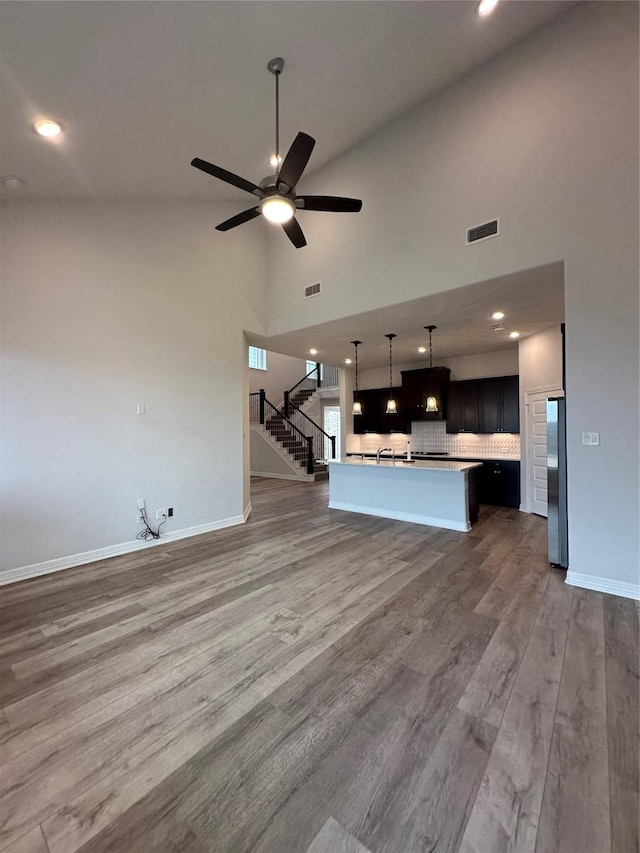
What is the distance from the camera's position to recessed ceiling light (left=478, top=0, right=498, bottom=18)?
306 cm

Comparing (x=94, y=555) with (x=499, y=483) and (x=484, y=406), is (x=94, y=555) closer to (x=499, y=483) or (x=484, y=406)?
(x=499, y=483)

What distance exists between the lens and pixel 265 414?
36.4 feet

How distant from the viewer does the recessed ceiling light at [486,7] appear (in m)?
3.06

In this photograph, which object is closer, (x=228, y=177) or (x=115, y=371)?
(x=228, y=177)

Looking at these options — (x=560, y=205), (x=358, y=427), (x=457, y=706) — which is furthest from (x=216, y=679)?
(x=358, y=427)

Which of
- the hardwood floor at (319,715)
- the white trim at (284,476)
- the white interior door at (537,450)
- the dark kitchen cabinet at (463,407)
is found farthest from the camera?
the white trim at (284,476)

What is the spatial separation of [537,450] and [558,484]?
2288 millimetres

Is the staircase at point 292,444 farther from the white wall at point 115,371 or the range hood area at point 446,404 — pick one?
the white wall at point 115,371

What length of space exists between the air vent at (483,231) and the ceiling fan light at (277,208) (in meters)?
2.04

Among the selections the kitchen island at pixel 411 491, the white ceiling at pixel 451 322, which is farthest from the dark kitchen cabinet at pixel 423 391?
the kitchen island at pixel 411 491

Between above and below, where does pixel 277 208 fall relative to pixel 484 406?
above

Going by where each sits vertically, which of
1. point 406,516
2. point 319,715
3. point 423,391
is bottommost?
point 319,715

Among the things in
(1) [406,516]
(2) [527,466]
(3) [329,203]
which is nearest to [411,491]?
(1) [406,516]

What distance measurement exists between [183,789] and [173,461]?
371 centimetres
